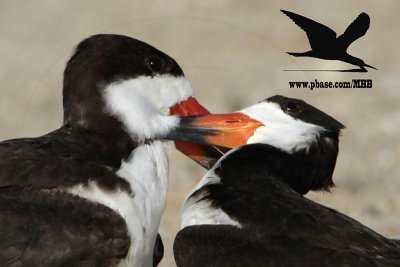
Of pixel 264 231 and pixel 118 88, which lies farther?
pixel 118 88

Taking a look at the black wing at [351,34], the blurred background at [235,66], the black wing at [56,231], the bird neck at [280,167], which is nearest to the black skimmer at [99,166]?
the black wing at [56,231]

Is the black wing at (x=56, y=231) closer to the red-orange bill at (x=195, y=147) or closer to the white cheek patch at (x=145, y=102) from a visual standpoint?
the white cheek patch at (x=145, y=102)

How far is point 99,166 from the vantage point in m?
5.53

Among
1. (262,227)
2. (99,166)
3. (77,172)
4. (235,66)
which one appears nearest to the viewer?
(262,227)

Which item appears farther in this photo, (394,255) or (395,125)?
(395,125)

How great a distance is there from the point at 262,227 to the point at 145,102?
104cm

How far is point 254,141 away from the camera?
6.05 meters

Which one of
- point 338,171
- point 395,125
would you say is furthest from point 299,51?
point 338,171

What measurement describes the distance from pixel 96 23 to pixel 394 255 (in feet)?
26.8

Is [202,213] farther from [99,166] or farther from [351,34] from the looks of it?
[351,34]

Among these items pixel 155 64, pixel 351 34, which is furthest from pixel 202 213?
pixel 351 34

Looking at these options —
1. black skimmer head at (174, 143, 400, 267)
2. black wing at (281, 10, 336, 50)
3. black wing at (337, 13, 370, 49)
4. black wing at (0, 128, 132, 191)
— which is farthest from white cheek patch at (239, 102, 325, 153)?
black wing at (337, 13, 370, 49)

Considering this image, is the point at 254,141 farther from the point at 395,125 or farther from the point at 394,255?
the point at 395,125

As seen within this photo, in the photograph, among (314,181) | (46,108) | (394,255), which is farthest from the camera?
(46,108)
